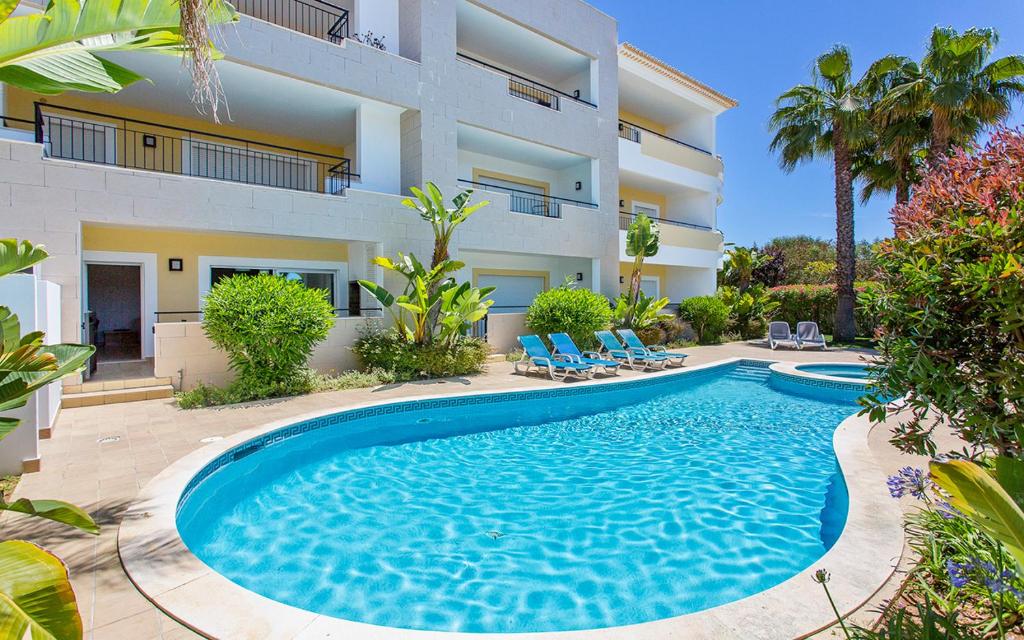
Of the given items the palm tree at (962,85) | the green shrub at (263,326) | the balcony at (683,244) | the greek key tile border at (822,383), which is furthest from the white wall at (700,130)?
the green shrub at (263,326)

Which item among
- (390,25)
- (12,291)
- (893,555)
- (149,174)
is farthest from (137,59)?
(893,555)

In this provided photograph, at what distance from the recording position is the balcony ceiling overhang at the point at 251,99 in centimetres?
1180

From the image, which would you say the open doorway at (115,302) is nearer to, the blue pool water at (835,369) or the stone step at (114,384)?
the stone step at (114,384)

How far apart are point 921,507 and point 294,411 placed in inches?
352

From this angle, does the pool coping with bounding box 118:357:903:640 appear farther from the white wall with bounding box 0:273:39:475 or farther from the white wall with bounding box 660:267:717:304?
the white wall with bounding box 660:267:717:304

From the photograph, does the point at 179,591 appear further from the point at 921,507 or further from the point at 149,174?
the point at 149,174

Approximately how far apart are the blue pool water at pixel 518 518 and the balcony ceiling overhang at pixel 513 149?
1113 centimetres

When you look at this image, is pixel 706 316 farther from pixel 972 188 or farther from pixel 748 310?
pixel 972 188

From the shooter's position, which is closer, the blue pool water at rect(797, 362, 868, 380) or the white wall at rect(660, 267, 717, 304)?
the blue pool water at rect(797, 362, 868, 380)

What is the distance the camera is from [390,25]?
50.5 feet

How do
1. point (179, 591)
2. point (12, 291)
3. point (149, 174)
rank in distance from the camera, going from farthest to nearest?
point (149, 174)
point (12, 291)
point (179, 591)

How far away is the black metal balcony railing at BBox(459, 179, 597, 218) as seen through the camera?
19.2 m

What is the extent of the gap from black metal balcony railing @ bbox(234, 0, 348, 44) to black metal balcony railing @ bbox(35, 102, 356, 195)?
3.70m

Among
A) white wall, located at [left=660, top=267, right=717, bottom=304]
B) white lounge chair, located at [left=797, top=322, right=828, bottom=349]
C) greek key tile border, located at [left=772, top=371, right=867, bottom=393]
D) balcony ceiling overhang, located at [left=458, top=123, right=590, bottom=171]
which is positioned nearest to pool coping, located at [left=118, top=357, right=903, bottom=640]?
greek key tile border, located at [left=772, top=371, right=867, bottom=393]
